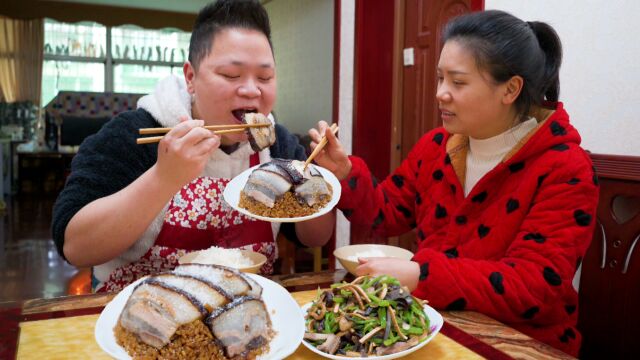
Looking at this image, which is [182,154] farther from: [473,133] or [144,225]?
[473,133]

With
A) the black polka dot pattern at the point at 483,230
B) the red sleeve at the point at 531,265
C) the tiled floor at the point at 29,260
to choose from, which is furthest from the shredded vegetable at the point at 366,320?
the tiled floor at the point at 29,260

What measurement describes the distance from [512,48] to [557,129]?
29cm

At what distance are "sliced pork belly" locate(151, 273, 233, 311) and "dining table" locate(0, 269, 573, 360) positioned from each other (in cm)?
22

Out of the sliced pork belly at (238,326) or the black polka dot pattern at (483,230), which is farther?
the black polka dot pattern at (483,230)

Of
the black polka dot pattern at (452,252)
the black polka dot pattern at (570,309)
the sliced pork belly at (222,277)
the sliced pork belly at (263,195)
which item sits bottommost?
the black polka dot pattern at (570,309)

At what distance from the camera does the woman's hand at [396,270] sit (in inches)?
53.0

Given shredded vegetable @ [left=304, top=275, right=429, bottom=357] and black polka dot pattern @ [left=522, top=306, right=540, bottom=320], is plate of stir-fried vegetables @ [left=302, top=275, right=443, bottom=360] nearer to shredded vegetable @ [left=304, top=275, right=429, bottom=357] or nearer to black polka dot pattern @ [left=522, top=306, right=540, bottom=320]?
shredded vegetable @ [left=304, top=275, right=429, bottom=357]

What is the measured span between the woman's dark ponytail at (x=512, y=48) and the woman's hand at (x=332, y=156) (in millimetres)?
512

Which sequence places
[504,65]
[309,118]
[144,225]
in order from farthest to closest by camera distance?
[309,118], [504,65], [144,225]

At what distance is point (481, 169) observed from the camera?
5.91 ft

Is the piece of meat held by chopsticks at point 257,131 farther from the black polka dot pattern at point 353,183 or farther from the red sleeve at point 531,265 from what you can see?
the red sleeve at point 531,265

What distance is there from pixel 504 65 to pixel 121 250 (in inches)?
51.0

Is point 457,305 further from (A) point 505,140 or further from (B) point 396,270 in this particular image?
(A) point 505,140

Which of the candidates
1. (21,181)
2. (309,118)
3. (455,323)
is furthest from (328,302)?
(21,181)
